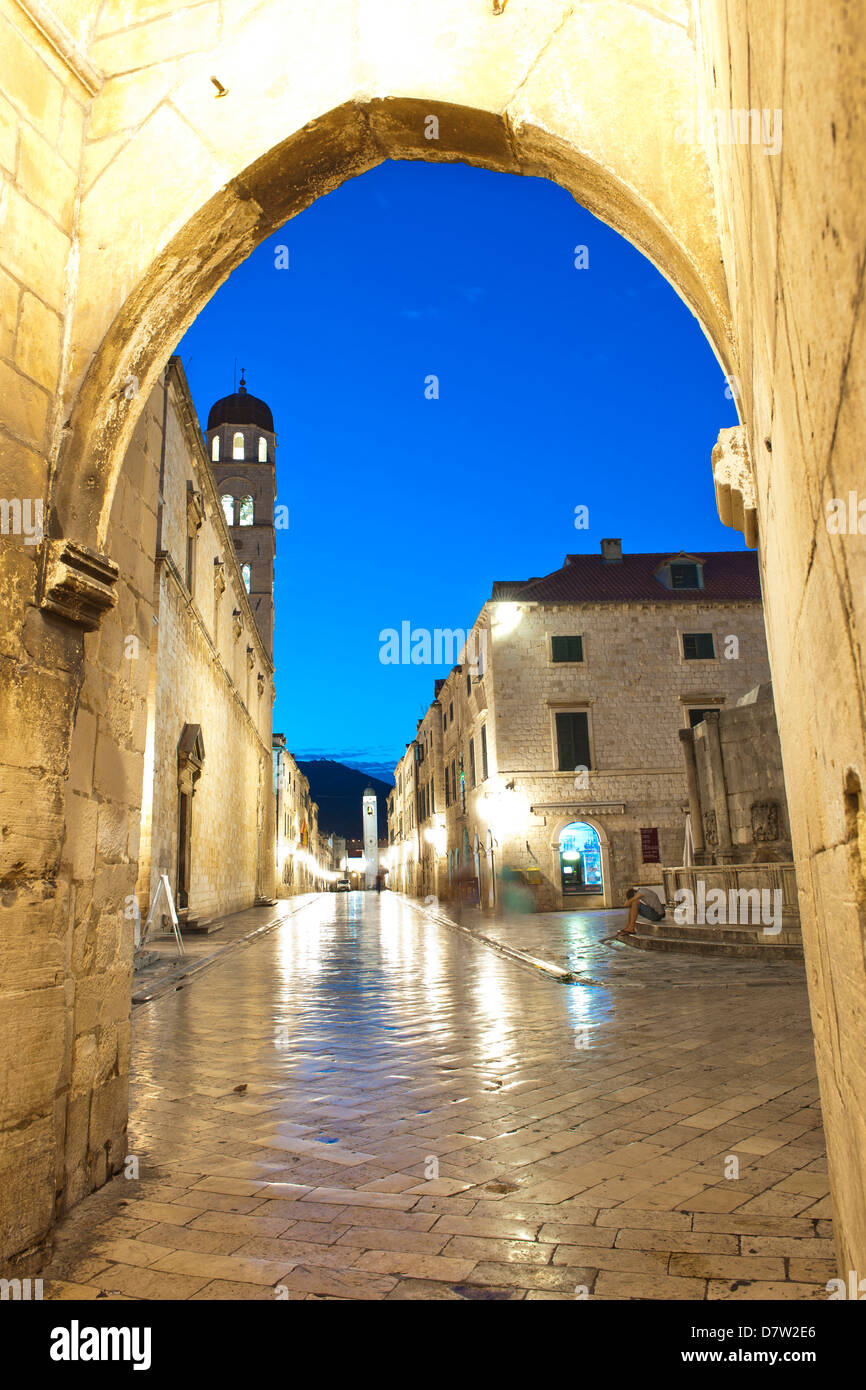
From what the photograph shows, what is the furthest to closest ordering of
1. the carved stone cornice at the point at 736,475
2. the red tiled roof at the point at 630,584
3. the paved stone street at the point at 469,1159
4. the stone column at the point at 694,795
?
1. the red tiled roof at the point at 630,584
2. the stone column at the point at 694,795
3. the carved stone cornice at the point at 736,475
4. the paved stone street at the point at 469,1159

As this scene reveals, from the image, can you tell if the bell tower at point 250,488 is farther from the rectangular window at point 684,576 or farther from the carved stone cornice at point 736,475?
the carved stone cornice at point 736,475

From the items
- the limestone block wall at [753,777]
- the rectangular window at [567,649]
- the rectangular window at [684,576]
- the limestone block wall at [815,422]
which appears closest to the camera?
the limestone block wall at [815,422]

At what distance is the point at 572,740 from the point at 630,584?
20.9 feet

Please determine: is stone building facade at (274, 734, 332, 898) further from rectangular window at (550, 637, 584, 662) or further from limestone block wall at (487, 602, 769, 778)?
rectangular window at (550, 637, 584, 662)

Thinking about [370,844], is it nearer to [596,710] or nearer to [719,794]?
[596,710]

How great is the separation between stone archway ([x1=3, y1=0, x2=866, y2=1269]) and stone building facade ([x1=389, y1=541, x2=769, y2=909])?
21.7 meters

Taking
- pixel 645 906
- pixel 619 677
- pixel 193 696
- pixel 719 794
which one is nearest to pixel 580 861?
pixel 619 677

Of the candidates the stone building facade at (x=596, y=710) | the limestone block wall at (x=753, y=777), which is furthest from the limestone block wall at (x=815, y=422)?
the stone building facade at (x=596, y=710)

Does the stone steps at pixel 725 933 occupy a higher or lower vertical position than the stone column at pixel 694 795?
lower

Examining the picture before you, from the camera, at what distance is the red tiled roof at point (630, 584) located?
27.5 meters

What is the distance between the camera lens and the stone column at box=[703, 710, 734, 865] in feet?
47.5

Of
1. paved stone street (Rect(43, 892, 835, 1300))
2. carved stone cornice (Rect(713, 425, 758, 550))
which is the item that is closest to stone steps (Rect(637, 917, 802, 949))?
paved stone street (Rect(43, 892, 835, 1300))

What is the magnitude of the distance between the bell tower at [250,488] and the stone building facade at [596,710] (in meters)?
17.7

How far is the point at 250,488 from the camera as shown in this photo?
146ft
